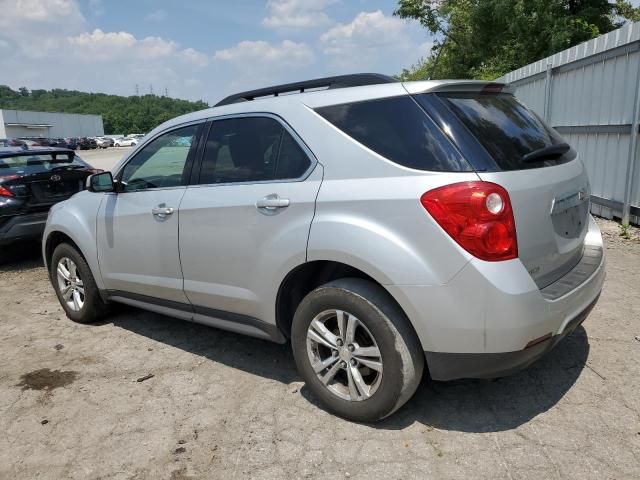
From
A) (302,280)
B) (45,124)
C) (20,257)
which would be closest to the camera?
(302,280)

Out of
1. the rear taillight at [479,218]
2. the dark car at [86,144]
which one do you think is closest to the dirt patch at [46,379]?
the rear taillight at [479,218]

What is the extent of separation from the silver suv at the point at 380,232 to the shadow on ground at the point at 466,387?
37 cm

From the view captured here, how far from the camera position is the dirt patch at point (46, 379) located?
3613mm

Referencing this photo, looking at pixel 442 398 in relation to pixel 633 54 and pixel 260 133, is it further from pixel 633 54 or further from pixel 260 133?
pixel 633 54

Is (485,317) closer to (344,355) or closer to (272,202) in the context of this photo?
(344,355)

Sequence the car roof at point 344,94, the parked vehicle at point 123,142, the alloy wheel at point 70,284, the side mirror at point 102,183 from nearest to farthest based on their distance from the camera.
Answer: the car roof at point 344,94
the side mirror at point 102,183
the alloy wheel at point 70,284
the parked vehicle at point 123,142

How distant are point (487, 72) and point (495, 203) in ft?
63.1

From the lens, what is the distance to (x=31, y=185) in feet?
21.8

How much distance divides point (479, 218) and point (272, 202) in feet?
3.86

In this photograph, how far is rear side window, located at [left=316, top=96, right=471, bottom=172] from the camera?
2557 mm

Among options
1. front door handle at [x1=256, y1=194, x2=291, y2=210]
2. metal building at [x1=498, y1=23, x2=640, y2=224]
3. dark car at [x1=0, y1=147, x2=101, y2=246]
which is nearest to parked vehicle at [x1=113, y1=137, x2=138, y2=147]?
dark car at [x1=0, y1=147, x2=101, y2=246]

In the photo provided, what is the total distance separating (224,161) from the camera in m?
3.49

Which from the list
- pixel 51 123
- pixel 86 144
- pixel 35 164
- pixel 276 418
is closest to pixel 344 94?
pixel 276 418

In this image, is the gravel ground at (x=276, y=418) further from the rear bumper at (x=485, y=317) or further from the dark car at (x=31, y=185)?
the dark car at (x=31, y=185)
